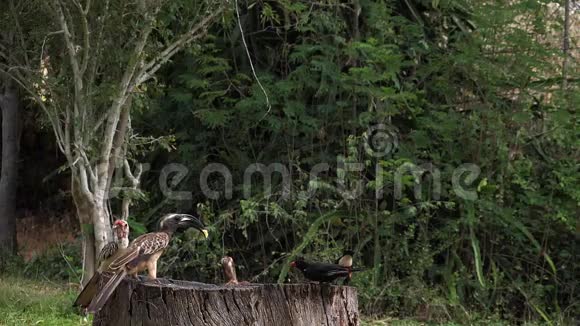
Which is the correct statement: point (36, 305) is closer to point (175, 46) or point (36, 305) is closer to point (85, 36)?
point (85, 36)

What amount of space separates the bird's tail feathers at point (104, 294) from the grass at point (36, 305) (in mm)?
3316

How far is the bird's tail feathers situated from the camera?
5613 millimetres

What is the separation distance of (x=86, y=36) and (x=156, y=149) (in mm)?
3157

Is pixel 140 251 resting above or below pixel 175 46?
below

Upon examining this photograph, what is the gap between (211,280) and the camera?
36.9 feet

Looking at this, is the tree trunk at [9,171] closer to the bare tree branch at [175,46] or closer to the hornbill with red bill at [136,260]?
the bare tree branch at [175,46]

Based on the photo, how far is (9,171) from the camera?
511 inches

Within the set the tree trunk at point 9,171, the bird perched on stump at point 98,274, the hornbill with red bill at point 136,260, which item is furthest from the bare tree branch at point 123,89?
the tree trunk at point 9,171

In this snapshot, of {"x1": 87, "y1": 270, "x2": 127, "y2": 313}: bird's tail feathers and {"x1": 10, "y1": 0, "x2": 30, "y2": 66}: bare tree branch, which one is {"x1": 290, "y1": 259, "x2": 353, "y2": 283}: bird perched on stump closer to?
{"x1": 87, "y1": 270, "x2": 127, "y2": 313}: bird's tail feathers

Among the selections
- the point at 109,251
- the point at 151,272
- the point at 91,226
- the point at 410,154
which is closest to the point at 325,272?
the point at 151,272

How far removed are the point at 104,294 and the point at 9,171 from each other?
7.84 meters

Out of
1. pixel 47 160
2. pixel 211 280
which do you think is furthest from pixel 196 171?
pixel 47 160

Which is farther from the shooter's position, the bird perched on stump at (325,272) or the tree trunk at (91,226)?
the tree trunk at (91,226)

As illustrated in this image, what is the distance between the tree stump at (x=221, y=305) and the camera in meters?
5.54
